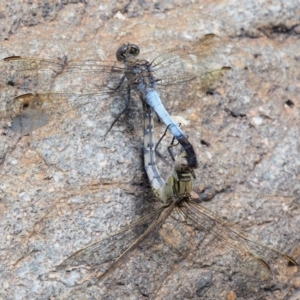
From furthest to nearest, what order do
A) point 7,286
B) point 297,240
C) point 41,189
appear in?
point 297,240 < point 41,189 < point 7,286

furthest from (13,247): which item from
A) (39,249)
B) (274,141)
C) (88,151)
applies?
(274,141)

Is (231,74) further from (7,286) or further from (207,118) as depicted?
(7,286)

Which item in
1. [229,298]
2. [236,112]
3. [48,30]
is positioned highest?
[48,30]

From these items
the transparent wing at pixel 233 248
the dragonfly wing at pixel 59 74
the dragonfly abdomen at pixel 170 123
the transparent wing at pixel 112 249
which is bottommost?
the transparent wing at pixel 233 248

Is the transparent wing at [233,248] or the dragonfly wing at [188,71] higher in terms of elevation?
the dragonfly wing at [188,71]

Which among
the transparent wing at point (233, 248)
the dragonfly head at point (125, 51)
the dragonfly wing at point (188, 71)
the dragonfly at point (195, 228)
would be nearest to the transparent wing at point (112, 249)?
the dragonfly at point (195, 228)

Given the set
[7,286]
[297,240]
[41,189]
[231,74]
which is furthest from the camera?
[231,74]

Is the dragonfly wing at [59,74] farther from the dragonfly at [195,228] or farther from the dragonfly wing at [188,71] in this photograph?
the dragonfly at [195,228]

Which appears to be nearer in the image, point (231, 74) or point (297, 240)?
point (297, 240)
